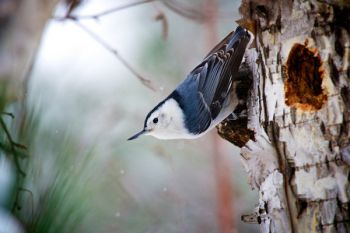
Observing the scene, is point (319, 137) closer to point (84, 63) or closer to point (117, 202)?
point (117, 202)

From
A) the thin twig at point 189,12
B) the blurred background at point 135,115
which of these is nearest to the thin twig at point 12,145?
→ the blurred background at point 135,115

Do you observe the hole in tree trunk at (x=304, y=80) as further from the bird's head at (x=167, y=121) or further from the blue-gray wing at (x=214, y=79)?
the bird's head at (x=167, y=121)

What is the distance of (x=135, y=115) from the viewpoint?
8.77ft

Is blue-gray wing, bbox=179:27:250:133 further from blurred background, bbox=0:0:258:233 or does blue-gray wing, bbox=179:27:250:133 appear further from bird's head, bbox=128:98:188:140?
blurred background, bbox=0:0:258:233

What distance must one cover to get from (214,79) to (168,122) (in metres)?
0.23

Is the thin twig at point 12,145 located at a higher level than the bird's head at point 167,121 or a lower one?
lower

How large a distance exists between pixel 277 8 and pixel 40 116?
596 mm

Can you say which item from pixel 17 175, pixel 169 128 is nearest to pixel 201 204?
pixel 169 128

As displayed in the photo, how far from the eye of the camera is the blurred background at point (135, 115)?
Answer: 7.07 feet

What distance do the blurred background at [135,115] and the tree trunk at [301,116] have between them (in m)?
0.43

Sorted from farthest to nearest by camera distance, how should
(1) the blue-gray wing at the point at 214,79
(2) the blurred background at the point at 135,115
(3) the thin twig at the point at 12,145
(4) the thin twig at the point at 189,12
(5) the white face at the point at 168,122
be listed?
(4) the thin twig at the point at 189,12 → (2) the blurred background at the point at 135,115 → (5) the white face at the point at 168,122 → (1) the blue-gray wing at the point at 214,79 → (3) the thin twig at the point at 12,145

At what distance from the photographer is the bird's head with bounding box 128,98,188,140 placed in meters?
2.00

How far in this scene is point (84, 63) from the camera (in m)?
2.86

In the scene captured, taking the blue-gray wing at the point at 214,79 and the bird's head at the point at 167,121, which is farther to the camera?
the bird's head at the point at 167,121
